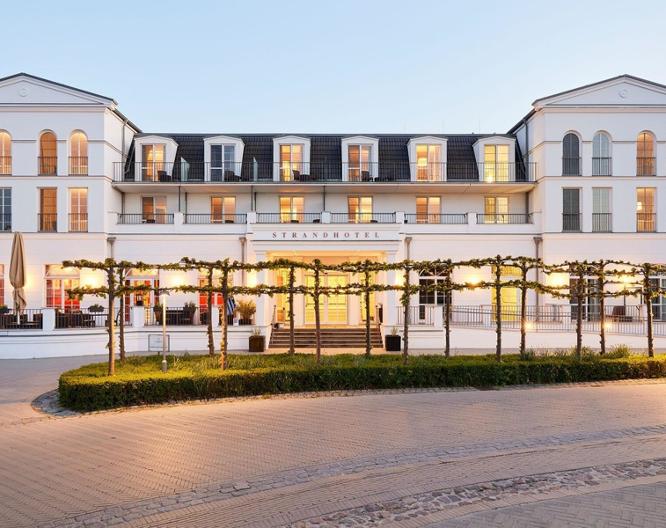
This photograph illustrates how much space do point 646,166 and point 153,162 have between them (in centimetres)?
2507

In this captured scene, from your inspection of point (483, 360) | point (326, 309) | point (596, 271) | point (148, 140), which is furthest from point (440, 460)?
point (148, 140)

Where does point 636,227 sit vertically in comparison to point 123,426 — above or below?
above

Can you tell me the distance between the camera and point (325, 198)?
2820 centimetres

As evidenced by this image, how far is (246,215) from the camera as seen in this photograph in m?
27.3

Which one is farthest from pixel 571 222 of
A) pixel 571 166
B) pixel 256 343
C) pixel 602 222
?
pixel 256 343

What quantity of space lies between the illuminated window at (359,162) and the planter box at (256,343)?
11.3 m

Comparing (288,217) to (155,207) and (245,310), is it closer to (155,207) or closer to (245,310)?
(155,207)

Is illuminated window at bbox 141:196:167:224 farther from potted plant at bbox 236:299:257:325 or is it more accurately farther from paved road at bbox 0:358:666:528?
paved road at bbox 0:358:666:528

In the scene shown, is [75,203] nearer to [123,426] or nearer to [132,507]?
[123,426]

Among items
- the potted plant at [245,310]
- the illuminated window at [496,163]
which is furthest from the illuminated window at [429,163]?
the potted plant at [245,310]

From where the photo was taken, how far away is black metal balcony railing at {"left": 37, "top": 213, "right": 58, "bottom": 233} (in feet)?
83.8

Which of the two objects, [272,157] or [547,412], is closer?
[547,412]

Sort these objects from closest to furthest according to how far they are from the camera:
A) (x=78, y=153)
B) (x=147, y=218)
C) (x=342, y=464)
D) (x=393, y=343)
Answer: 1. (x=342, y=464)
2. (x=393, y=343)
3. (x=78, y=153)
4. (x=147, y=218)

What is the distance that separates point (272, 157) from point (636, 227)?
1890 cm
